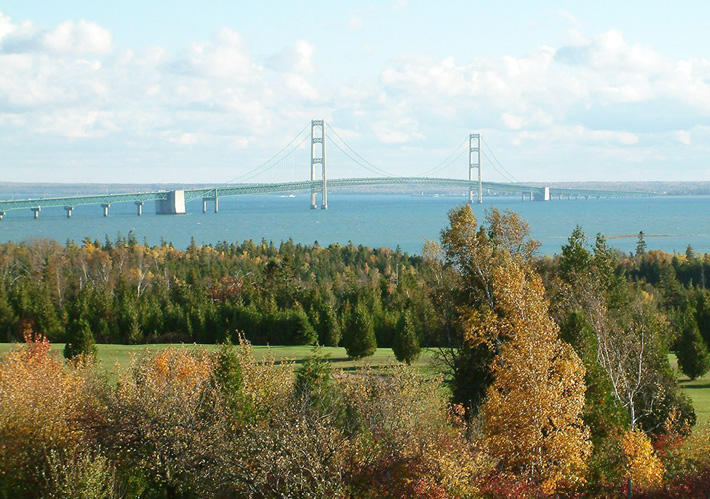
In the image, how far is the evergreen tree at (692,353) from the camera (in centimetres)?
2414

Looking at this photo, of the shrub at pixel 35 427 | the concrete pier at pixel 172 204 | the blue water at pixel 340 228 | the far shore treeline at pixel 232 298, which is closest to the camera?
the shrub at pixel 35 427

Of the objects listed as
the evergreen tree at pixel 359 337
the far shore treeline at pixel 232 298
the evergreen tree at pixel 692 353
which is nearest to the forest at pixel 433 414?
the far shore treeline at pixel 232 298

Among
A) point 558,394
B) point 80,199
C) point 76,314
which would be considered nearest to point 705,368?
point 558,394

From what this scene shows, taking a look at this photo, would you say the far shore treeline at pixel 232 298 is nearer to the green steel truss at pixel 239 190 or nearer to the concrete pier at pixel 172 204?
the green steel truss at pixel 239 190

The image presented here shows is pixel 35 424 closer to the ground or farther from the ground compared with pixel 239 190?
closer to the ground

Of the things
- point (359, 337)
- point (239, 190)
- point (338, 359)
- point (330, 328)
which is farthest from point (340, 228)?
point (359, 337)

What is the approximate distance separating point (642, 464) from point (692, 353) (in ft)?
44.6

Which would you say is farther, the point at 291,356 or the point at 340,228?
the point at 340,228

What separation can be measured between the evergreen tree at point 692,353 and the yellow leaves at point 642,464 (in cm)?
1261

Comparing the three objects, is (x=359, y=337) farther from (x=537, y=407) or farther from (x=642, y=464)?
(x=537, y=407)

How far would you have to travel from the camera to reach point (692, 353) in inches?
956

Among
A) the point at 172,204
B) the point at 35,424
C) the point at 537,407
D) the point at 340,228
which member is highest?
the point at 537,407

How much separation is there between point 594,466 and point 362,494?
3.73m

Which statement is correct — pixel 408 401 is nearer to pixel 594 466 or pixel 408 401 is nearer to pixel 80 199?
pixel 594 466
